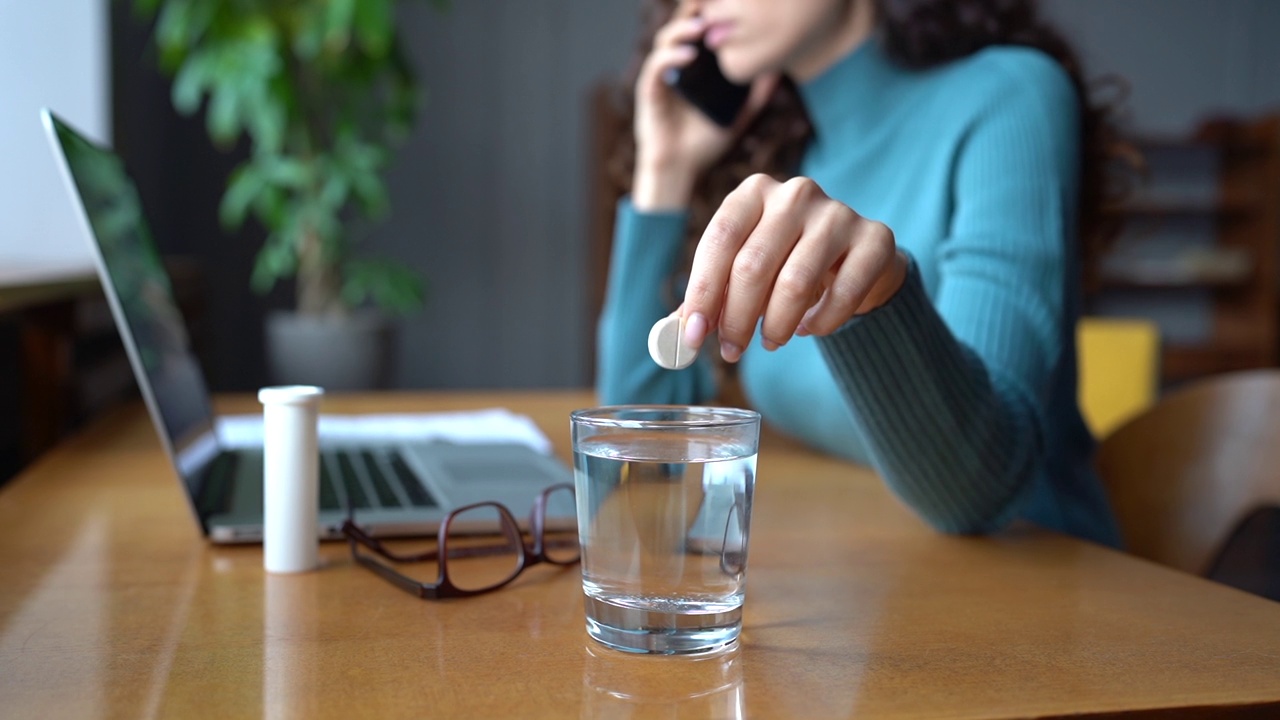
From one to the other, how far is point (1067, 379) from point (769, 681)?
27.2 inches

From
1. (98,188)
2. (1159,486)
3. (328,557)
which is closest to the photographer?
(328,557)

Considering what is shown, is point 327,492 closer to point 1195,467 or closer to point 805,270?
point 805,270

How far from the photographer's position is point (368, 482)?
2.87 ft

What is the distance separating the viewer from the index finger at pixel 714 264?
1.73ft

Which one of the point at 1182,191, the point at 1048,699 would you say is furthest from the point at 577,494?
the point at 1182,191

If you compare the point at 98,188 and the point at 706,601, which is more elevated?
the point at 98,188

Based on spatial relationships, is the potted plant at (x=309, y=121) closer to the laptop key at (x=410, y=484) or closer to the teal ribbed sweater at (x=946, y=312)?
the teal ribbed sweater at (x=946, y=312)

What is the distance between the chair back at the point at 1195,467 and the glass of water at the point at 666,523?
2.53 feet

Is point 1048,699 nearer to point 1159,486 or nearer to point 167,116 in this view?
point 1159,486

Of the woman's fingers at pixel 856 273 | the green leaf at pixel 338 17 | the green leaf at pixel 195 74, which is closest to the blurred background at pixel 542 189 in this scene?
the green leaf at pixel 195 74

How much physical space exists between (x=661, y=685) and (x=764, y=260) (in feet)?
0.67

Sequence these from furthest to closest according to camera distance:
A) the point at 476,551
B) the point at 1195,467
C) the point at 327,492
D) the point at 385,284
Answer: the point at 385,284
the point at 1195,467
the point at 327,492
the point at 476,551

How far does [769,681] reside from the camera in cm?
47

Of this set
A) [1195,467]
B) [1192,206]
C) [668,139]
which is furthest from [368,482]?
[1192,206]
